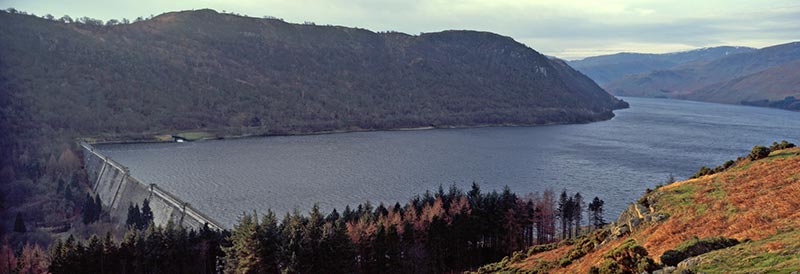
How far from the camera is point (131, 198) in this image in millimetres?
65188

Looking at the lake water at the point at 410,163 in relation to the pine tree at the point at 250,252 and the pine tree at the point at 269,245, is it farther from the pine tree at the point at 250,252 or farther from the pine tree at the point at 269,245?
the pine tree at the point at 269,245

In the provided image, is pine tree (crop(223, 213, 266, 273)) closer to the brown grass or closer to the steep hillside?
the steep hillside

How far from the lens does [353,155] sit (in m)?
106

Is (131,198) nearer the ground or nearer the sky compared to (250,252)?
nearer the ground

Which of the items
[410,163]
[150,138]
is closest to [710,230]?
[410,163]

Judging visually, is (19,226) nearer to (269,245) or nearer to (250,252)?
(250,252)

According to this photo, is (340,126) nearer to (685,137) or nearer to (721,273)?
(685,137)

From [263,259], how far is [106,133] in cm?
11459

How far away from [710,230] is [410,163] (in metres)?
78.6

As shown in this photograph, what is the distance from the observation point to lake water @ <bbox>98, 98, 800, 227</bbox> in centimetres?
7062

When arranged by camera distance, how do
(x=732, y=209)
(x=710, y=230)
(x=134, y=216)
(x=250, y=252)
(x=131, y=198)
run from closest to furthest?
1. (x=710, y=230)
2. (x=732, y=209)
3. (x=250, y=252)
4. (x=134, y=216)
5. (x=131, y=198)

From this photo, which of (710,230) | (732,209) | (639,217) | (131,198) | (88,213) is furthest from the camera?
(131,198)

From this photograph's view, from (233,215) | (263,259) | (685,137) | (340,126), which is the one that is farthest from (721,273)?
(340,126)

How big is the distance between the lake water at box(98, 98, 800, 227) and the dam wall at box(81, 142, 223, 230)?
4.49 m
